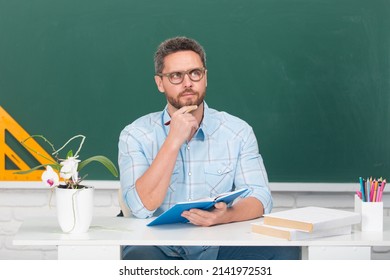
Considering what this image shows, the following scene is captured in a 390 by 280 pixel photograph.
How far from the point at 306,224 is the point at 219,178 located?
2.21 ft

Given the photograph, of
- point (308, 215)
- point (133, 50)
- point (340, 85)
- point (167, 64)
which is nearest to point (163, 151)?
point (167, 64)

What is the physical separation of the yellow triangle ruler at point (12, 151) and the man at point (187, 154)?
0.85 meters

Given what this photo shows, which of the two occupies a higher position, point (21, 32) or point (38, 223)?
point (21, 32)

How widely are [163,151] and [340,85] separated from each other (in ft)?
3.98

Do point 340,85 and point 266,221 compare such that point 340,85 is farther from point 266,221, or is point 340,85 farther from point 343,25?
point 266,221

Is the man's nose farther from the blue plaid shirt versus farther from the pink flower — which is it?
the pink flower

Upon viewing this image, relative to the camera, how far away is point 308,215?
2.19 metres

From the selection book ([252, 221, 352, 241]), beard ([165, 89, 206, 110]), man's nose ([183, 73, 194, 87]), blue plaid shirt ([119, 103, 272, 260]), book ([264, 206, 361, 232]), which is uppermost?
man's nose ([183, 73, 194, 87])

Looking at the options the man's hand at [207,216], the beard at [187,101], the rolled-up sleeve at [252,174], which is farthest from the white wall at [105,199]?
the man's hand at [207,216]

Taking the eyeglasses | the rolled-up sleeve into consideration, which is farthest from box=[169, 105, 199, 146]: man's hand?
the rolled-up sleeve

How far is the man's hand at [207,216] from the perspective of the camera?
2254 mm

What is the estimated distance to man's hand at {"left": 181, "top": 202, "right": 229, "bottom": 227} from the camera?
2254 mm

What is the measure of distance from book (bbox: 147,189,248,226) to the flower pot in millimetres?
223
